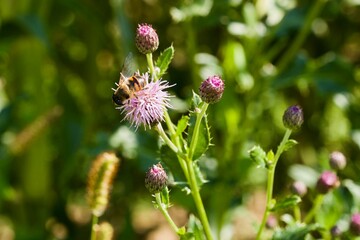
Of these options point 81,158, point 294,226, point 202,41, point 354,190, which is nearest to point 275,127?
point 202,41

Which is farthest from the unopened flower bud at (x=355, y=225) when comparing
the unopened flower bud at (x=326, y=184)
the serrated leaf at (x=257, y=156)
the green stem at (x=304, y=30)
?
the green stem at (x=304, y=30)

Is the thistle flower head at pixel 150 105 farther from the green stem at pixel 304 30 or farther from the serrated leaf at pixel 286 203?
the green stem at pixel 304 30

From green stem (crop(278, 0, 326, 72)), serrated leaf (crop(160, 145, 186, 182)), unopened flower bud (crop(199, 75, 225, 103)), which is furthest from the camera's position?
green stem (crop(278, 0, 326, 72))

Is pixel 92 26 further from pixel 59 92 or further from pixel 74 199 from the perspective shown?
pixel 74 199

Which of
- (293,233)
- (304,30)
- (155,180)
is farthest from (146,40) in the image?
(304,30)

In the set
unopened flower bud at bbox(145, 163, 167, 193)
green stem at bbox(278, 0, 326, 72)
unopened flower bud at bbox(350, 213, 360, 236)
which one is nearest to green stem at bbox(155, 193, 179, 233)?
unopened flower bud at bbox(145, 163, 167, 193)

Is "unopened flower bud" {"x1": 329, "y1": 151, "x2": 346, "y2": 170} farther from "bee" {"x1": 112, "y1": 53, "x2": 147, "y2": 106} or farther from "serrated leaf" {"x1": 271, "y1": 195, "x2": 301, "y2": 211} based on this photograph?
"bee" {"x1": 112, "y1": 53, "x2": 147, "y2": 106}
